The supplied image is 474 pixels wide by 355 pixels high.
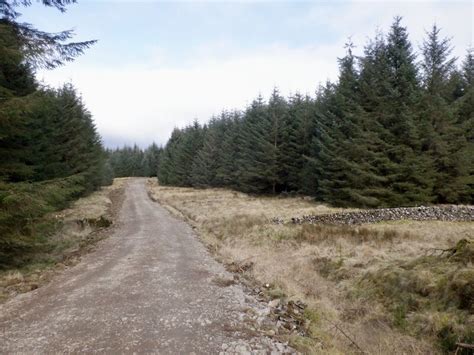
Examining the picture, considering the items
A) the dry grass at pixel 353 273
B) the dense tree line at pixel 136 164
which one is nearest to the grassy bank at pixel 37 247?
the dry grass at pixel 353 273

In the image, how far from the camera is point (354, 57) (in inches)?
1280

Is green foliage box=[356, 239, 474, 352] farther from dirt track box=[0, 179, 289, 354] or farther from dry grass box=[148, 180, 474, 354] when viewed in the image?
dirt track box=[0, 179, 289, 354]

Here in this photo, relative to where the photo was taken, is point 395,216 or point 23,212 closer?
point 23,212

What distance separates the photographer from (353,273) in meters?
9.88

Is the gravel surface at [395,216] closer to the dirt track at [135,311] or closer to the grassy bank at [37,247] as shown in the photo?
the dirt track at [135,311]

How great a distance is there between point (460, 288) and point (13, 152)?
14126mm

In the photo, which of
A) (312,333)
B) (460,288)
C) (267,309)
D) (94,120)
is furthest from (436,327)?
(94,120)

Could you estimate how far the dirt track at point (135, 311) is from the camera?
556 cm

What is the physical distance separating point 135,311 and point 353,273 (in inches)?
253

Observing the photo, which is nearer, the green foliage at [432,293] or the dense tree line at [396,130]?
the green foliage at [432,293]

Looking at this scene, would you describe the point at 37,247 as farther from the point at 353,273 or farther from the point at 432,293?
the point at 432,293

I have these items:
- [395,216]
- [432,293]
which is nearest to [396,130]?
[395,216]

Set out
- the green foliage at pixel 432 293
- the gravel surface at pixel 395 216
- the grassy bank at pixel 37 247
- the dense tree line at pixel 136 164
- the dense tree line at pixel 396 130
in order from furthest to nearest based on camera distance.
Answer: the dense tree line at pixel 136 164 → the dense tree line at pixel 396 130 → the gravel surface at pixel 395 216 → the grassy bank at pixel 37 247 → the green foliage at pixel 432 293

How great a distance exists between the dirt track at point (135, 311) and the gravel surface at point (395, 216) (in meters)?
9.20
